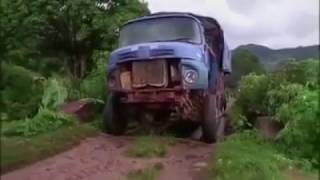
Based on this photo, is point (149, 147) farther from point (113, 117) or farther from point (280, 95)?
point (280, 95)

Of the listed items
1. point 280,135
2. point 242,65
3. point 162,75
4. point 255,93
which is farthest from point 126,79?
point 242,65

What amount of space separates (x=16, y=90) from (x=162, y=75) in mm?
7475

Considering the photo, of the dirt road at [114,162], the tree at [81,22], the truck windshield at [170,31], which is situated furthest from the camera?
the tree at [81,22]

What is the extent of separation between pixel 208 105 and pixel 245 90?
127 inches

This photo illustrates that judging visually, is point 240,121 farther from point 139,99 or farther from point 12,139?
point 12,139

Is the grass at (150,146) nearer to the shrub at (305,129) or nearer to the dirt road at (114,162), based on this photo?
the dirt road at (114,162)

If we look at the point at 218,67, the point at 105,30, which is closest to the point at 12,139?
the point at 218,67

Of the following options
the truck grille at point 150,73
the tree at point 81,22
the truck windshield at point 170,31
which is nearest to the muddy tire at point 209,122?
the truck grille at point 150,73

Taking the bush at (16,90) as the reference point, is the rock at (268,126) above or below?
below

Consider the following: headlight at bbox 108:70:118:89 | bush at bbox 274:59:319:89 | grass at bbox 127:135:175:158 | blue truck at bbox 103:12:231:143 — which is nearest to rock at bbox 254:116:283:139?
bush at bbox 274:59:319:89

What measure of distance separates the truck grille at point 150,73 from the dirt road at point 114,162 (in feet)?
3.07

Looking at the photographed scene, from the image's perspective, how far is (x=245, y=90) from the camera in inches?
505

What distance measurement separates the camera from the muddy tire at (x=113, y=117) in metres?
10.3

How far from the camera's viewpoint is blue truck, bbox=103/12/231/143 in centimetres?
925
